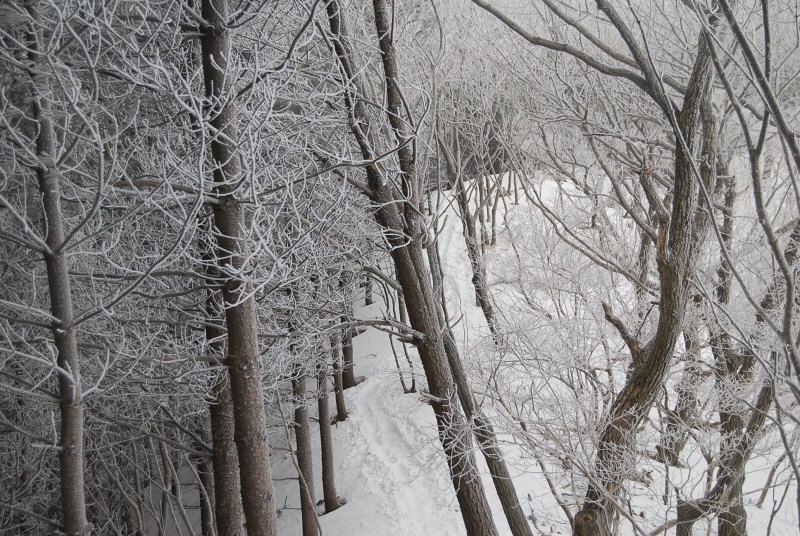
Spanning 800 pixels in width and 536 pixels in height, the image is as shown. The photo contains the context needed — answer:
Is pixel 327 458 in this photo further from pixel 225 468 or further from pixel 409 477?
pixel 225 468

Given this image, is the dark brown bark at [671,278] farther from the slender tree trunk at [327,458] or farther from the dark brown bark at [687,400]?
the slender tree trunk at [327,458]

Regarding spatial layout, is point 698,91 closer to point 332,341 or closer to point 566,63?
point 566,63

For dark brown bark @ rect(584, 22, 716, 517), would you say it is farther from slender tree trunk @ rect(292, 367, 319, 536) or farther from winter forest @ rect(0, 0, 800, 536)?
slender tree trunk @ rect(292, 367, 319, 536)

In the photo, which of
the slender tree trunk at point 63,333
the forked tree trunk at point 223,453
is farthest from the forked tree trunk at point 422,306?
the slender tree trunk at point 63,333

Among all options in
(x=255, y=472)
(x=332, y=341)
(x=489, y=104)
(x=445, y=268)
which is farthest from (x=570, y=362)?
(x=445, y=268)

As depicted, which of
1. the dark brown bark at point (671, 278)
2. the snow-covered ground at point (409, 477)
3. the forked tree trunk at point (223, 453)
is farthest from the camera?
the snow-covered ground at point (409, 477)

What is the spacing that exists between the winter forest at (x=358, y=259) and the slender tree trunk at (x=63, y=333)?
0.01m

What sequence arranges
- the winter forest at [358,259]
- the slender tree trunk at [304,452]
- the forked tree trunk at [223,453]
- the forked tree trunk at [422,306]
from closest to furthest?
the winter forest at [358,259] < the forked tree trunk at [223,453] < the forked tree trunk at [422,306] < the slender tree trunk at [304,452]

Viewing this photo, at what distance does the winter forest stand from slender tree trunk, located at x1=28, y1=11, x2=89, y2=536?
0.01 metres

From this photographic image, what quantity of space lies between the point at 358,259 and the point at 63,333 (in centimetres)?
269

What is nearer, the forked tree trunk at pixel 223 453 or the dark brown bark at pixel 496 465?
the forked tree trunk at pixel 223 453

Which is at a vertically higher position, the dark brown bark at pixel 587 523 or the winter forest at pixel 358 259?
the winter forest at pixel 358 259

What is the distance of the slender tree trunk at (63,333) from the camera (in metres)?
3.05

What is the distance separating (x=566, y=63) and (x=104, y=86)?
527 cm
